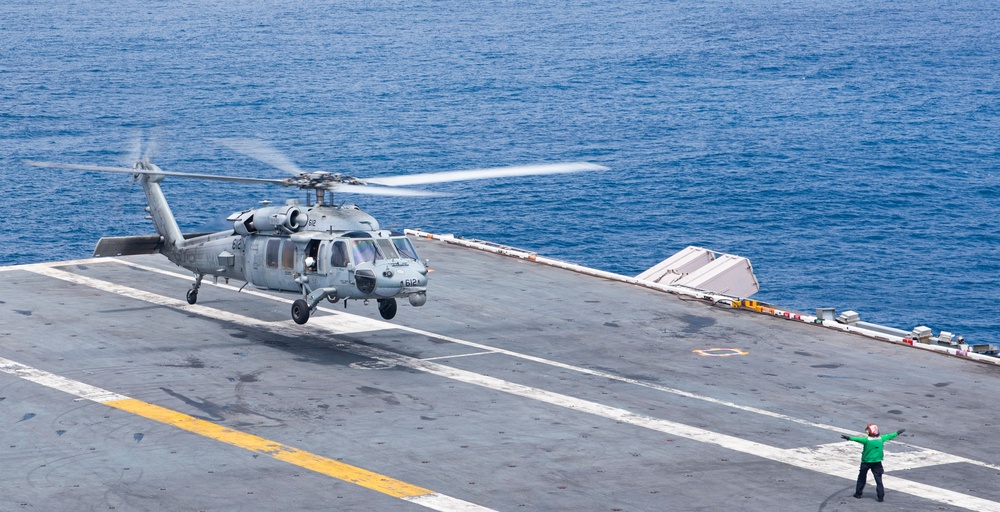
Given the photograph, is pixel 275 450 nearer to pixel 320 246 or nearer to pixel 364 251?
pixel 364 251

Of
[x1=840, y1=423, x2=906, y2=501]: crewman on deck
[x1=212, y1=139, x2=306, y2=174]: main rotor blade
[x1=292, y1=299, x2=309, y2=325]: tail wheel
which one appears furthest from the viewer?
[x1=292, y1=299, x2=309, y2=325]: tail wheel

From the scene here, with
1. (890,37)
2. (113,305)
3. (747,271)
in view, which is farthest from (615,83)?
(113,305)

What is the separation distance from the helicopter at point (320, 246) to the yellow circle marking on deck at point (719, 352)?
5.65 metres

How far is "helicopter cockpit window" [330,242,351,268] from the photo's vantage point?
1142 inches

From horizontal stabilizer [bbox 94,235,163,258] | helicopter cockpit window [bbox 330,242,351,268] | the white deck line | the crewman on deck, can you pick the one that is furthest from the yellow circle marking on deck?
horizontal stabilizer [bbox 94,235,163,258]

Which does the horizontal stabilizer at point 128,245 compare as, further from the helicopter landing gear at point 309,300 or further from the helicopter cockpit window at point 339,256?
the helicopter cockpit window at point 339,256

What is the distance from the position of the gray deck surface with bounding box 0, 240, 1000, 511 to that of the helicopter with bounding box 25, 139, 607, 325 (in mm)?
1610

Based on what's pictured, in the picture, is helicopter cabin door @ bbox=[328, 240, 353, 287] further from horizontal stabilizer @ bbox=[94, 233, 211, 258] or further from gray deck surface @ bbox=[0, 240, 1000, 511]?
horizontal stabilizer @ bbox=[94, 233, 211, 258]

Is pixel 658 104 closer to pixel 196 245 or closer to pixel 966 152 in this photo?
pixel 966 152

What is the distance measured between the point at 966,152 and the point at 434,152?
36270mm

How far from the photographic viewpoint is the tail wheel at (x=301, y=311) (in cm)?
2989

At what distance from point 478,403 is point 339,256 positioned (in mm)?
5603

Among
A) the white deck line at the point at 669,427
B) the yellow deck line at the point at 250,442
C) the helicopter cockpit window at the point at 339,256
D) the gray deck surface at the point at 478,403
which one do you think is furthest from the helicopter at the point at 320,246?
the yellow deck line at the point at 250,442

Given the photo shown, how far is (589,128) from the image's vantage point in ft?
290
